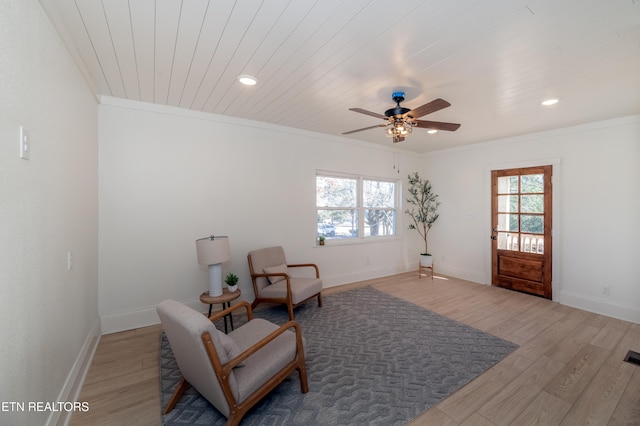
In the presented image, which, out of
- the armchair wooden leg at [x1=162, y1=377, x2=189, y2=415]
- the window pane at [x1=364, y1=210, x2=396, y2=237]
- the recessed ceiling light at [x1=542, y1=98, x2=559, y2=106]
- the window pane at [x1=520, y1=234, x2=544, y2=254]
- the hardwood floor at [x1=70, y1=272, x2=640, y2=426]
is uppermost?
the recessed ceiling light at [x1=542, y1=98, x2=559, y2=106]

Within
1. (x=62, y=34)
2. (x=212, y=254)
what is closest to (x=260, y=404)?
(x=212, y=254)

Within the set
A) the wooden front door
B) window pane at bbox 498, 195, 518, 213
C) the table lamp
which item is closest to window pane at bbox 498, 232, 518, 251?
the wooden front door

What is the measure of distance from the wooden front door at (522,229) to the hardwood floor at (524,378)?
0.79 metres

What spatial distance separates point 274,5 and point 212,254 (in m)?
2.29

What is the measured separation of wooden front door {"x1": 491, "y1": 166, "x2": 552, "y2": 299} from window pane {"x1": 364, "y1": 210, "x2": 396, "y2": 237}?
1812mm

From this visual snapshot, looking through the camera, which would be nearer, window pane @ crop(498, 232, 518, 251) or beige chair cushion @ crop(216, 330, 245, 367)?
beige chair cushion @ crop(216, 330, 245, 367)

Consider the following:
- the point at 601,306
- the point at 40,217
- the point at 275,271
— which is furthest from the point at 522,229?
the point at 40,217

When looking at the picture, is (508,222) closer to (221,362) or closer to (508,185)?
(508,185)

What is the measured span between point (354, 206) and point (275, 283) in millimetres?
2216

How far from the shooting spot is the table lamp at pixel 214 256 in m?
2.82

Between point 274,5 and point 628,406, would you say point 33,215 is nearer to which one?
point 274,5

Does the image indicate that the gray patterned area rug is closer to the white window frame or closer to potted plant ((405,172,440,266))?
the white window frame

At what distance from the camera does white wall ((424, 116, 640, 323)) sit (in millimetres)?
3414

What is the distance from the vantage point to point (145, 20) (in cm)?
174
